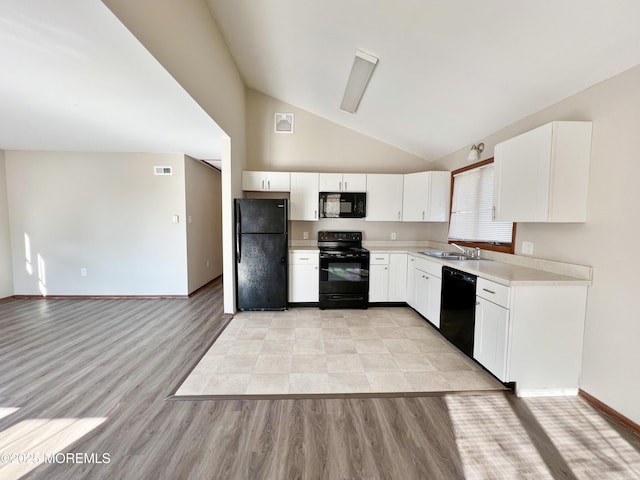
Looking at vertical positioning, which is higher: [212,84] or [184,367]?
[212,84]

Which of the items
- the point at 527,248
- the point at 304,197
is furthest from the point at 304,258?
the point at 527,248

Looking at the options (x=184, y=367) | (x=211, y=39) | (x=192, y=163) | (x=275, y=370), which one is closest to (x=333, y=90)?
(x=211, y=39)

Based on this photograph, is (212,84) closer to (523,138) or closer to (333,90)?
(333,90)

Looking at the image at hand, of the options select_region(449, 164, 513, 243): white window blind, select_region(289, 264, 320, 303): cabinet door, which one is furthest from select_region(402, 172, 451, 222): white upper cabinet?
select_region(289, 264, 320, 303): cabinet door

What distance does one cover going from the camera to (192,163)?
14.7 feet

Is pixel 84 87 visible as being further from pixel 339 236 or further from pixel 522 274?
pixel 522 274

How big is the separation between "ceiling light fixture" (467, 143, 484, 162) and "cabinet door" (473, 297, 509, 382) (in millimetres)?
1768

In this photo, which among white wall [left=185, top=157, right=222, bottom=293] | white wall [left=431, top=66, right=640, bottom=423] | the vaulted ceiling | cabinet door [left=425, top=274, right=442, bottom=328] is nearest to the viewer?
the vaulted ceiling

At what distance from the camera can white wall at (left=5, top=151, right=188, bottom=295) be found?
410 cm

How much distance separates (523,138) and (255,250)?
10.5 feet

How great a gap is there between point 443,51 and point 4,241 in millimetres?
6655

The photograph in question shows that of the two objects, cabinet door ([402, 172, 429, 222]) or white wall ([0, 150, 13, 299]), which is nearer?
cabinet door ([402, 172, 429, 222])

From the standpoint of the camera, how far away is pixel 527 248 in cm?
247

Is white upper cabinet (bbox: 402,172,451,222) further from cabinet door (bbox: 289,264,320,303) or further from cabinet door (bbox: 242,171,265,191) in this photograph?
cabinet door (bbox: 242,171,265,191)
